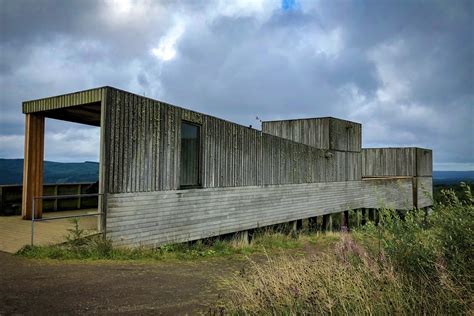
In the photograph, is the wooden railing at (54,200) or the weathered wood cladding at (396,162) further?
the weathered wood cladding at (396,162)

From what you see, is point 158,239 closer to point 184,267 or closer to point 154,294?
point 184,267

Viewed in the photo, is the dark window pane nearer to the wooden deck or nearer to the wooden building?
the wooden building

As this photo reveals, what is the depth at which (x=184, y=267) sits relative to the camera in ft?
26.0

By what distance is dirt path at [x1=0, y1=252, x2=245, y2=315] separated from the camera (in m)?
4.89

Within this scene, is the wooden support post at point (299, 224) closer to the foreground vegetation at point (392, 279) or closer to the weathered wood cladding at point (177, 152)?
the weathered wood cladding at point (177, 152)

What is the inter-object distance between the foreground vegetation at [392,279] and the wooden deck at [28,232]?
5.52 m

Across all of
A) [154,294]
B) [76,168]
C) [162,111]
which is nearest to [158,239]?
[162,111]

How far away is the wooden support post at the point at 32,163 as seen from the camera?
36.4 ft

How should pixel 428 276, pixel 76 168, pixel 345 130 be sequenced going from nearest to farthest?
pixel 428 276 < pixel 345 130 < pixel 76 168

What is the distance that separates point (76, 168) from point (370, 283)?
26.2m

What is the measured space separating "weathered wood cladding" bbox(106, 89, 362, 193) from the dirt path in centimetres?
257

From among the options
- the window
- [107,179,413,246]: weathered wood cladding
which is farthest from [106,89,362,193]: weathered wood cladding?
[107,179,413,246]: weathered wood cladding

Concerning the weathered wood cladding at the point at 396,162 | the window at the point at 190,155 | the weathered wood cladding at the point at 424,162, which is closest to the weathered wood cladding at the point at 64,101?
the window at the point at 190,155

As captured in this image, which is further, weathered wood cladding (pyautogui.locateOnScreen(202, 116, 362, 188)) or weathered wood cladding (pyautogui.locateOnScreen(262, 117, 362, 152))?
weathered wood cladding (pyautogui.locateOnScreen(262, 117, 362, 152))
